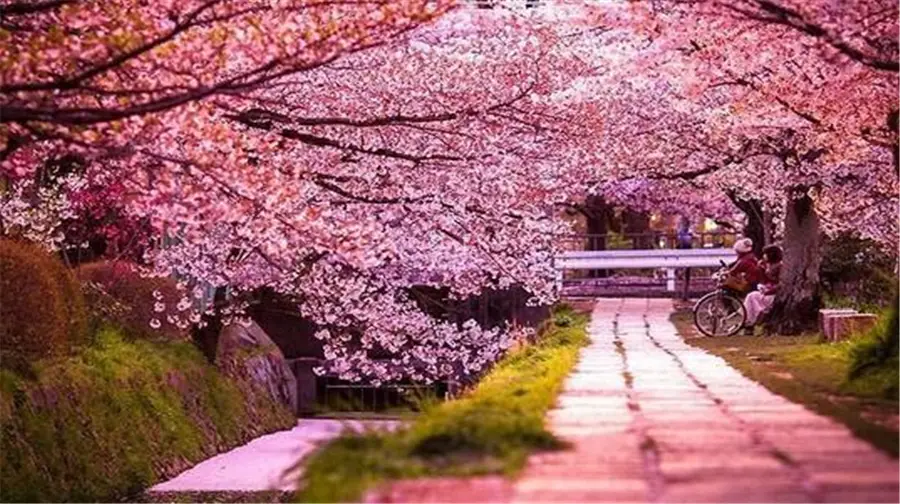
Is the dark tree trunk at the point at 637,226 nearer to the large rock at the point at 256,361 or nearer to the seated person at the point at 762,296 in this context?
the large rock at the point at 256,361

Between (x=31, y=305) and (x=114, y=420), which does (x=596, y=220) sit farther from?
(x=31, y=305)

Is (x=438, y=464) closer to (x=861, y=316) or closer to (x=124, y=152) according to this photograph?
(x=124, y=152)

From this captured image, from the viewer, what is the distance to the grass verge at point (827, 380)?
360 inches

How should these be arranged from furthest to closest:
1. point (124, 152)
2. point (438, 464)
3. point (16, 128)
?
1. point (16, 128)
2. point (124, 152)
3. point (438, 464)

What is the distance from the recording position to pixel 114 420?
19500 millimetres

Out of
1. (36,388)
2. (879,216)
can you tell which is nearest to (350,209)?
(36,388)

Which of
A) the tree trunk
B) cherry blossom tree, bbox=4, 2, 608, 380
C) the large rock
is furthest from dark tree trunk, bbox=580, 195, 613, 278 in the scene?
cherry blossom tree, bbox=4, 2, 608, 380

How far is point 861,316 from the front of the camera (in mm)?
18578

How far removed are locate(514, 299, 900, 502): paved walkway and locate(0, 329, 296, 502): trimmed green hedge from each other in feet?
22.8

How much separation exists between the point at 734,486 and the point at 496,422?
1851 millimetres

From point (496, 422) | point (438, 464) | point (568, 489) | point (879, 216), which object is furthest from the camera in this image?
point (879, 216)

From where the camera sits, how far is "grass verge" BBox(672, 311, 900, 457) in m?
9.14

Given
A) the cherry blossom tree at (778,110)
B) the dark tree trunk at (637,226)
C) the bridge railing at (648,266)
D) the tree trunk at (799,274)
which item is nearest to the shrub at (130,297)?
the cherry blossom tree at (778,110)

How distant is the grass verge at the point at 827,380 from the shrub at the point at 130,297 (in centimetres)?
852
